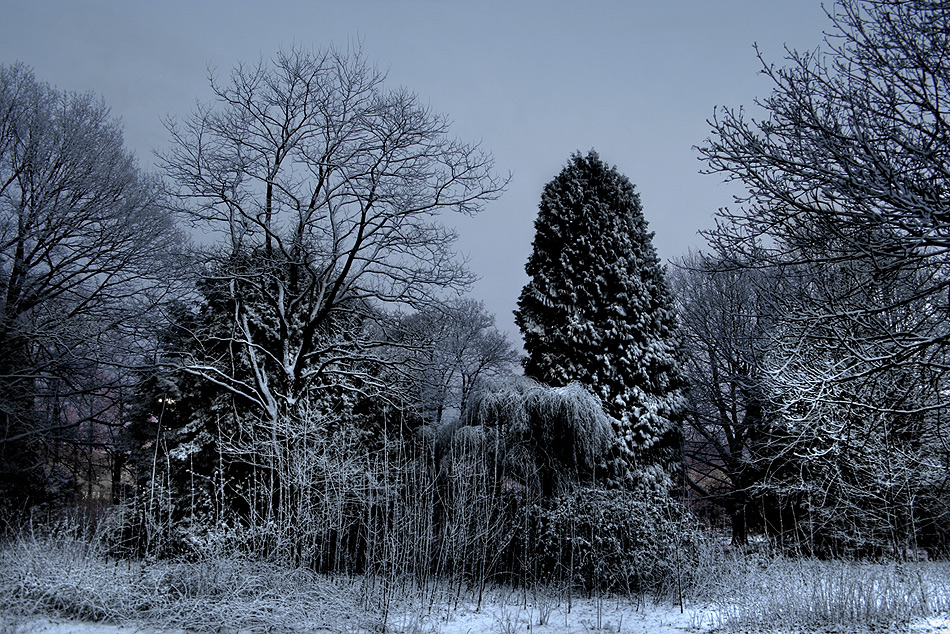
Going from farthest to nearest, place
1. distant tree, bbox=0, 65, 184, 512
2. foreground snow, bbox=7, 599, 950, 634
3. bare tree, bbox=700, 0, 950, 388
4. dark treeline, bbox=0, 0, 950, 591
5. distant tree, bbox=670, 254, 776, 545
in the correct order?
distant tree, bbox=670, 254, 776, 545, distant tree, bbox=0, 65, 184, 512, dark treeline, bbox=0, 0, 950, 591, foreground snow, bbox=7, 599, 950, 634, bare tree, bbox=700, 0, 950, 388

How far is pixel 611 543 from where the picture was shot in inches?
346

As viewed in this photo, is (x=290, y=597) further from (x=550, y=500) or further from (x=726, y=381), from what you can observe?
(x=726, y=381)

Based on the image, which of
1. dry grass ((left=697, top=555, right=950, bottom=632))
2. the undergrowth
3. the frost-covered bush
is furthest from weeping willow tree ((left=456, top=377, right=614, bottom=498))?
dry grass ((left=697, top=555, right=950, bottom=632))

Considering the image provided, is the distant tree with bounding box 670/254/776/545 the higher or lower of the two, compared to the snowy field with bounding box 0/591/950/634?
higher

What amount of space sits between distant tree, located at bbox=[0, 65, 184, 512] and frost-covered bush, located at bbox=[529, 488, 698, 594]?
8.04 metres

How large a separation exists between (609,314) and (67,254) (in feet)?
34.9

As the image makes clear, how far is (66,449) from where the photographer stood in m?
15.9

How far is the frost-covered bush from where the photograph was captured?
28.3ft

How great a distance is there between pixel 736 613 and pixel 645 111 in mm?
7652

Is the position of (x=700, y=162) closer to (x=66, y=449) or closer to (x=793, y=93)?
(x=793, y=93)

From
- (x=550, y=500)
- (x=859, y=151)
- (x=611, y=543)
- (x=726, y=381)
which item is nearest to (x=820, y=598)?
(x=611, y=543)

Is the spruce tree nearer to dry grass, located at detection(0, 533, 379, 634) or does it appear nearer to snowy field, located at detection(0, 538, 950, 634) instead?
snowy field, located at detection(0, 538, 950, 634)

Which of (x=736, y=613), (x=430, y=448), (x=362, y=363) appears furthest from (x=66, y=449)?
(x=736, y=613)

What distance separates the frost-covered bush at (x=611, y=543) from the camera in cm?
862
